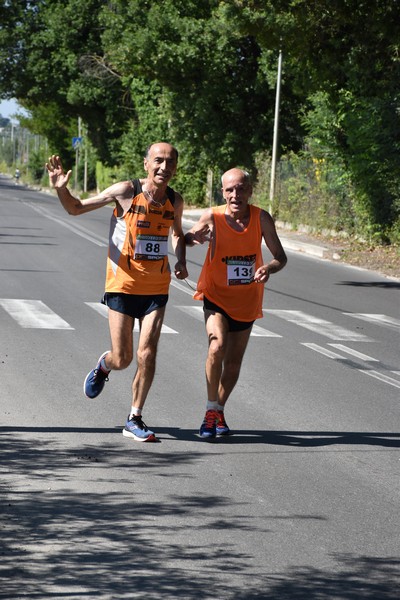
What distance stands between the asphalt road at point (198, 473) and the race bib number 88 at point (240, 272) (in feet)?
3.32

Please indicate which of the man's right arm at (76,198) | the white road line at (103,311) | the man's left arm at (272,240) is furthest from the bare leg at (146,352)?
the white road line at (103,311)

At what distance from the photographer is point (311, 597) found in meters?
4.66

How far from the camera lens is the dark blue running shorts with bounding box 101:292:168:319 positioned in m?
7.63

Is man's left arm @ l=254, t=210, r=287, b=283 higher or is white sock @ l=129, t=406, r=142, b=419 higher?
man's left arm @ l=254, t=210, r=287, b=283

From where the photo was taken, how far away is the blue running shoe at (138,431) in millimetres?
7453

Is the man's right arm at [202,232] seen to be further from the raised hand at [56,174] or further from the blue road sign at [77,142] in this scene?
the blue road sign at [77,142]

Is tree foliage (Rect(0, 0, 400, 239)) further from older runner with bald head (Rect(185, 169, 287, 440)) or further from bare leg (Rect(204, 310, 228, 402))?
bare leg (Rect(204, 310, 228, 402))

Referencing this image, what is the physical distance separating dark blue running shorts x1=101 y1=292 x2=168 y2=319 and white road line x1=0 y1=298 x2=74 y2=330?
495 cm

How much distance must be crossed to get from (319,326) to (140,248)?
6.80m

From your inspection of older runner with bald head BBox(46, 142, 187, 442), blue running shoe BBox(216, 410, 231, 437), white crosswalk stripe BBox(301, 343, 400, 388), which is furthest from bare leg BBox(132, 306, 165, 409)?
white crosswalk stripe BBox(301, 343, 400, 388)

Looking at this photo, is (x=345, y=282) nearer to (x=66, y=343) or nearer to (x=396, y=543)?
(x=66, y=343)

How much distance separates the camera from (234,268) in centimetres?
776

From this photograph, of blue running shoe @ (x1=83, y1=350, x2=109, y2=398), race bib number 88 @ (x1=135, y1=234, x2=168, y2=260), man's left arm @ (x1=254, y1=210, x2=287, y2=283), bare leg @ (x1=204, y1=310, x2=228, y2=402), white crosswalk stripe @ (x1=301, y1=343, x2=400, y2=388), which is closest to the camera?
race bib number 88 @ (x1=135, y1=234, x2=168, y2=260)

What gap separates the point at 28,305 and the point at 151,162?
23.6 feet
